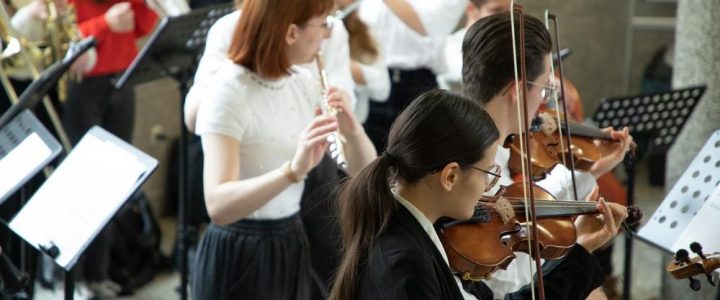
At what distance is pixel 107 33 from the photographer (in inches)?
179

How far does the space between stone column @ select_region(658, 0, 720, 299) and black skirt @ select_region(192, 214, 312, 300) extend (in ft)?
5.60

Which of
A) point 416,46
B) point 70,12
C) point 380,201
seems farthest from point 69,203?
point 416,46

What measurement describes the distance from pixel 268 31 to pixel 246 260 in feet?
2.05

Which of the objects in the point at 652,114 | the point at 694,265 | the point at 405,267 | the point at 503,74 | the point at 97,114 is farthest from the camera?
the point at 97,114

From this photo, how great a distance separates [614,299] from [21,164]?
251cm

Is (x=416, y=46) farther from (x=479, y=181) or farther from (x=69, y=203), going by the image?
(x=479, y=181)

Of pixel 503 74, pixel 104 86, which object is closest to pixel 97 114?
pixel 104 86

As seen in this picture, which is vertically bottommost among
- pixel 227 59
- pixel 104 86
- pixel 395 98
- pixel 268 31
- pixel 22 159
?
pixel 395 98

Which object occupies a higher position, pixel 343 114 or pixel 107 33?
pixel 343 114

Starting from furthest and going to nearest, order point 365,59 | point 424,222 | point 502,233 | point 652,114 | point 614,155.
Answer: point 365,59
point 652,114
point 614,155
point 502,233
point 424,222

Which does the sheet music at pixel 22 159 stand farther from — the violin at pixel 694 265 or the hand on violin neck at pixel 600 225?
the violin at pixel 694 265

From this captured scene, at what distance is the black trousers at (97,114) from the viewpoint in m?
4.44

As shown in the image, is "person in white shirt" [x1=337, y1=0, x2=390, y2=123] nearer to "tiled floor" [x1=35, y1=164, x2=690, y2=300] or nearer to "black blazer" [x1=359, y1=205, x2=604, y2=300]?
"tiled floor" [x1=35, y1=164, x2=690, y2=300]

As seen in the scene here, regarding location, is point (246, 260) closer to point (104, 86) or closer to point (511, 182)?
point (511, 182)
